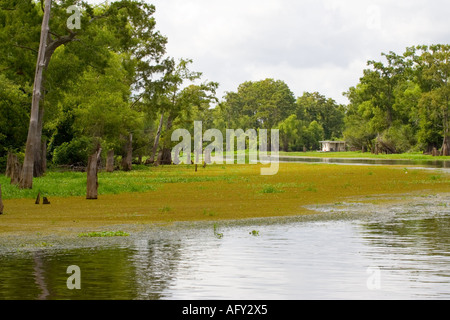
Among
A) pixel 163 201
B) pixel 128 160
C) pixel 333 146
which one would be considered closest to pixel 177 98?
pixel 128 160

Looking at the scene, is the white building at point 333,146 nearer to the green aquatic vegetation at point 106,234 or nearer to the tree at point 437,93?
the tree at point 437,93

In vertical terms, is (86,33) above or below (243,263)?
above

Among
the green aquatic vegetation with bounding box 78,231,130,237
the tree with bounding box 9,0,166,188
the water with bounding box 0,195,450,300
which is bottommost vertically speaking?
the water with bounding box 0,195,450,300

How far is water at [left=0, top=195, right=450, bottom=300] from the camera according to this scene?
440 inches

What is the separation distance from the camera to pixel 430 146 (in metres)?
121

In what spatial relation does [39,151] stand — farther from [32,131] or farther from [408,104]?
[408,104]

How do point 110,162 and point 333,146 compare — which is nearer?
point 110,162

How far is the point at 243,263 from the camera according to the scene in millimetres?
13844

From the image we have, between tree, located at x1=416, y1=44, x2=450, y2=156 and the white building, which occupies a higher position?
tree, located at x1=416, y1=44, x2=450, y2=156

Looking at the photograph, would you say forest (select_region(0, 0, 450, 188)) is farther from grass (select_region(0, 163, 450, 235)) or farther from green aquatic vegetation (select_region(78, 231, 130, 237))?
green aquatic vegetation (select_region(78, 231, 130, 237))

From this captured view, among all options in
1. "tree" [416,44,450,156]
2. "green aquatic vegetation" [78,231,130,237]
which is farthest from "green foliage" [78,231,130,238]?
"tree" [416,44,450,156]

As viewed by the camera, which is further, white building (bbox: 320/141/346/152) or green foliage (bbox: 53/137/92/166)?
white building (bbox: 320/141/346/152)

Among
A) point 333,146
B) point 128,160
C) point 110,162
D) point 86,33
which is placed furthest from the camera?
point 333,146

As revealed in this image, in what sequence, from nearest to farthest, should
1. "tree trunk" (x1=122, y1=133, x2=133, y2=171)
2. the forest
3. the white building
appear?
the forest, "tree trunk" (x1=122, y1=133, x2=133, y2=171), the white building
